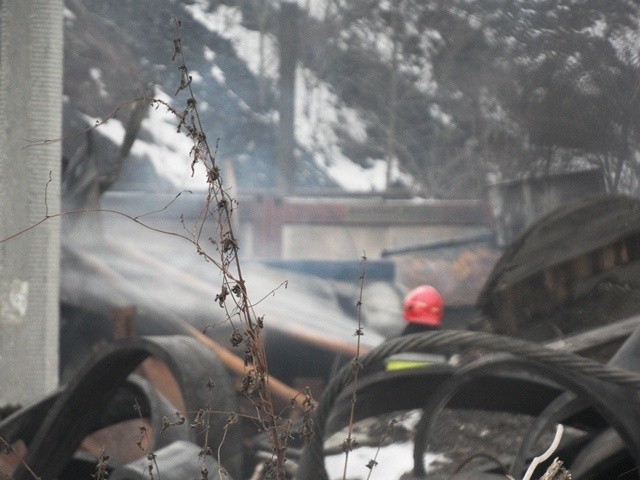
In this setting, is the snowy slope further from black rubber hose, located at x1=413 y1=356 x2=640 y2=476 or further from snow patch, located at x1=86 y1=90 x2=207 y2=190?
black rubber hose, located at x1=413 y1=356 x2=640 y2=476

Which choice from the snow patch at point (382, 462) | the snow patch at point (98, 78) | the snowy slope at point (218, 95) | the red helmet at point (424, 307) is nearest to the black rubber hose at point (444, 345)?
the snow patch at point (382, 462)

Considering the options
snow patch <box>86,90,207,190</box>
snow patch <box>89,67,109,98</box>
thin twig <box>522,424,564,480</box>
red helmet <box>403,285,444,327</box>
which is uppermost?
snow patch <box>89,67,109,98</box>

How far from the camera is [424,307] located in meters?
5.07

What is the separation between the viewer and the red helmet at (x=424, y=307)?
5051 mm

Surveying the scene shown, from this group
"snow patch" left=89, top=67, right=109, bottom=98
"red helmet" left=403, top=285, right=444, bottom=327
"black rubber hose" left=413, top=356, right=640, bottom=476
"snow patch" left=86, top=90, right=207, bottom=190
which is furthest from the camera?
"snow patch" left=89, top=67, right=109, bottom=98

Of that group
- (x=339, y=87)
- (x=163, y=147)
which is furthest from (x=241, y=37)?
(x=163, y=147)

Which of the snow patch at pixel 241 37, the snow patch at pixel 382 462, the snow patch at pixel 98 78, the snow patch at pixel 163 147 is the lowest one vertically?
the snow patch at pixel 382 462

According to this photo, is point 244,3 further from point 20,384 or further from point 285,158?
point 20,384

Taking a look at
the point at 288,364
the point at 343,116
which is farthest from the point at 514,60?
the point at 288,364

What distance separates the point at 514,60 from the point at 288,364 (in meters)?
3.38

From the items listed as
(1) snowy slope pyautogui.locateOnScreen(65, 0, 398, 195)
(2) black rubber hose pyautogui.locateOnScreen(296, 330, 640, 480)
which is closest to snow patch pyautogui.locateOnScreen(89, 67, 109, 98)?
A: (1) snowy slope pyautogui.locateOnScreen(65, 0, 398, 195)

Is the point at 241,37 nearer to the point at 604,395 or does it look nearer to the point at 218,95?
the point at 218,95

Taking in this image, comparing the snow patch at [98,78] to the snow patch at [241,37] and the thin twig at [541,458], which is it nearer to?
the snow patch at [241,37]

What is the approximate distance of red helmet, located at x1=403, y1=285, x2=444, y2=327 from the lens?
505cm
